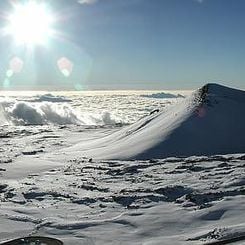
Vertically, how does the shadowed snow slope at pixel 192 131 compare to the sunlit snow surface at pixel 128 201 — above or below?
above

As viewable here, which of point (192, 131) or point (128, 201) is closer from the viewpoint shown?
point (128, 201)

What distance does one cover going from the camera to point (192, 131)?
118 ft

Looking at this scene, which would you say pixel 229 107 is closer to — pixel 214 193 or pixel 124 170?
pixel 124 170

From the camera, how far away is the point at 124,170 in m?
26.5

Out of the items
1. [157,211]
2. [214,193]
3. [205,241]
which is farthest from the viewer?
[214,193]

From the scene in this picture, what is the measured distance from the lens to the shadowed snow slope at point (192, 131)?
1291 inches

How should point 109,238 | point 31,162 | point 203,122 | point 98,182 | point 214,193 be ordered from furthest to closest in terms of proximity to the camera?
point 203,122, point 31,162, point 98,182, point 214,193, point 109,238

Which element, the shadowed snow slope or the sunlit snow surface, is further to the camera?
the shadowed snow slope

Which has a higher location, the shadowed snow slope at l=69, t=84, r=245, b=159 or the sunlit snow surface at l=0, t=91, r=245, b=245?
the shadowed snow slope at l=69, t=84, r=245, b=159

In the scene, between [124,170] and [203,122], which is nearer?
[124,170]

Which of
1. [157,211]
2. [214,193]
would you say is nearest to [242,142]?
[214,193]

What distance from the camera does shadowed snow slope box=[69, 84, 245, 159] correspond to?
32.8 meters

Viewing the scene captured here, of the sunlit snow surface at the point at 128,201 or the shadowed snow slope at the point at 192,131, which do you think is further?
the shadowed snow slope at the point at 192,131

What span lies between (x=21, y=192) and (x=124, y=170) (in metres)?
7.65
